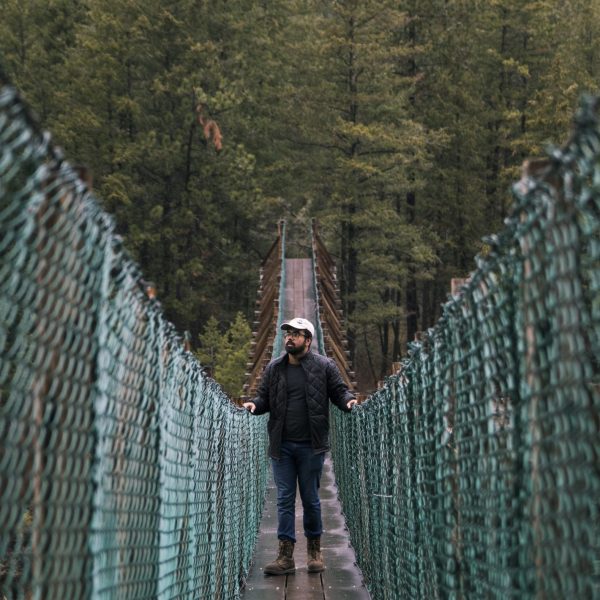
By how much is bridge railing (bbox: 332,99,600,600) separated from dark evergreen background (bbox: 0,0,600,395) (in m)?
29.3

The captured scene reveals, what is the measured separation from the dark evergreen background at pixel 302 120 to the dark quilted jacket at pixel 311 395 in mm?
25750

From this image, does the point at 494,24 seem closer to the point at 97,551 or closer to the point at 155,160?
the point at 155,160

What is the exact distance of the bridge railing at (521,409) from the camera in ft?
5.97

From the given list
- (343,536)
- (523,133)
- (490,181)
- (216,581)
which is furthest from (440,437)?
(490,181)

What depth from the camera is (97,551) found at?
7.39 ft

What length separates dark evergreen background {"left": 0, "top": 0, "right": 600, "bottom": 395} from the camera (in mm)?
34188

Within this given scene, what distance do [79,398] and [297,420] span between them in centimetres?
462

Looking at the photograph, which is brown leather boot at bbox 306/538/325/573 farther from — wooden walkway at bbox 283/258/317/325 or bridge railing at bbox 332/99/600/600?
wooden walkway at bbox 283/258/317/325

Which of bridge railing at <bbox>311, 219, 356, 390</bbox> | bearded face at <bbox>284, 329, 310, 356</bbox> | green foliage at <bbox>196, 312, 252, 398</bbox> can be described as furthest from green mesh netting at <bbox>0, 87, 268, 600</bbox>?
green foliage at <bbox>196, 312, 252, 398</bbox>

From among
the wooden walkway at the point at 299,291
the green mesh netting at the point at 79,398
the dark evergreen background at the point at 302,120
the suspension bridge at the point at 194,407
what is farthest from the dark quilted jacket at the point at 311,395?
the dark evergreen background at the point at 302,120

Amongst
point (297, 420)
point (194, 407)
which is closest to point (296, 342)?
point (297, 420)

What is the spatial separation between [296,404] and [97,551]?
4.68 metres

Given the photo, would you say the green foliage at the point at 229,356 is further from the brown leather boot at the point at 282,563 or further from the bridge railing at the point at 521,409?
the bridge railing at the point at 521,409

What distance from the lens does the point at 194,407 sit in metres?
4.02
